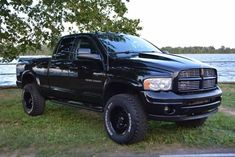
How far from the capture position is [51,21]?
1305 cm

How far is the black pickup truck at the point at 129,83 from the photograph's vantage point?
6000mm

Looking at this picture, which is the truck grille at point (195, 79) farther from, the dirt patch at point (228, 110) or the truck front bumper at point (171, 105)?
the dirt patch at point (228, 110)

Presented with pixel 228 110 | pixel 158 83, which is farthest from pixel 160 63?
pixel 228 110

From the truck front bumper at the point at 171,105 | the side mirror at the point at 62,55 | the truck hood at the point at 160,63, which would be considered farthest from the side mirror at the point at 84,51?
the truck front bumper at the point at 171,105

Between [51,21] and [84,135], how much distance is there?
694 cm

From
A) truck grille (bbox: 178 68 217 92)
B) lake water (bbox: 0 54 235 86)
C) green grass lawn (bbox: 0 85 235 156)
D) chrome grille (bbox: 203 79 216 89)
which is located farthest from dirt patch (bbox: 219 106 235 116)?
lake water (bbox: 0 54 235 86)

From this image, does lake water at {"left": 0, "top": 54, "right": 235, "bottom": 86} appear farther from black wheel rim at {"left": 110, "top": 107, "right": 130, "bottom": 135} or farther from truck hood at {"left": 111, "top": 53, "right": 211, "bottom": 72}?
black wheel rim at {"left": 110, "top": 107, "right": 130, "bottom": 135}

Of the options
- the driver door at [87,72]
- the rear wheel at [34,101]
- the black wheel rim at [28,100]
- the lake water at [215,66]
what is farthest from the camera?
the lake water at [215,66]

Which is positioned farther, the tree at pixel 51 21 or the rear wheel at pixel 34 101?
A: the tree at pixel 51 21

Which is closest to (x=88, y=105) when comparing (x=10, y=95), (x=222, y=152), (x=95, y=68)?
(x=95, y=68)

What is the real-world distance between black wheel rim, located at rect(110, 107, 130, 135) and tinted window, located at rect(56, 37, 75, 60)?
1861mm

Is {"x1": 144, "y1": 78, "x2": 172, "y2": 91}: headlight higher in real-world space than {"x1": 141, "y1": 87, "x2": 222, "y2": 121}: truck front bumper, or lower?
higher

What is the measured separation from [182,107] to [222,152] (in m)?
0.92

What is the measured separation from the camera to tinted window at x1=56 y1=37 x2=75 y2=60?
793cm
